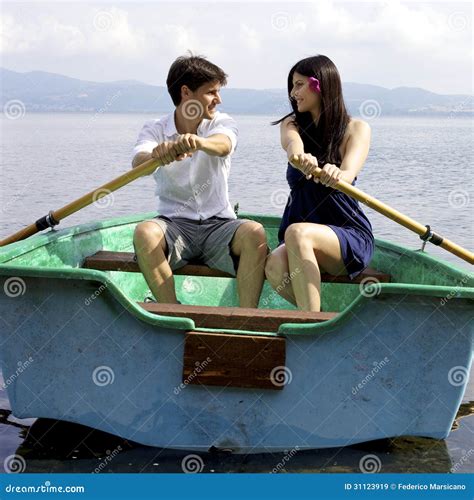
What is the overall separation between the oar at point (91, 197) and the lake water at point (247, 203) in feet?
2.92

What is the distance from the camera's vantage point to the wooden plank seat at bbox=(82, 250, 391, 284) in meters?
4.47

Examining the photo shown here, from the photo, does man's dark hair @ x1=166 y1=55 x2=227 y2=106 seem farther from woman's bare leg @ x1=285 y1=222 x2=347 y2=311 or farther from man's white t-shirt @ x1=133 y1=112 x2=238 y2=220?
woman's bare leg @ x1=285 y1=222 x2=347 y2=311

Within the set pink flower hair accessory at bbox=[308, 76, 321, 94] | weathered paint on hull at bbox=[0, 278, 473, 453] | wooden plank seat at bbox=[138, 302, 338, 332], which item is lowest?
weathered paint on hull at bbox=[0, 278, 473, 453]

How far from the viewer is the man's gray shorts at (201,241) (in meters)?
4.49

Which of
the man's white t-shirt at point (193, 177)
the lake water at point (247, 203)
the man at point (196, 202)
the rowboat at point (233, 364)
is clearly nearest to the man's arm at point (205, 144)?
the man at point (196, 202)

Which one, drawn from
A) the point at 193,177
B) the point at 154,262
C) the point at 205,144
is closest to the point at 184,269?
the point at 154,262

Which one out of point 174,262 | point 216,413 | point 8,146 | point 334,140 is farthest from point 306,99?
point 8,146

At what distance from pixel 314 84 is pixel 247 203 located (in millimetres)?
8305

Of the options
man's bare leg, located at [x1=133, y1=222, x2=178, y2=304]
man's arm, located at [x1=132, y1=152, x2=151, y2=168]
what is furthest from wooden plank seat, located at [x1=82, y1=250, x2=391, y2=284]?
man's arm, located at [x1=132, y1=152, x2=151, y2=168]

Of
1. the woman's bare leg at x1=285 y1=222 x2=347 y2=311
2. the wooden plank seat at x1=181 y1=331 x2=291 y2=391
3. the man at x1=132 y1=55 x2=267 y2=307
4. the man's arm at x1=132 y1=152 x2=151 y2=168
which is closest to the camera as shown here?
the wooden plank seat at x1=181 y1=331 x2=291 y2=391

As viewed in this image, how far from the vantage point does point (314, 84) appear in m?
4.39

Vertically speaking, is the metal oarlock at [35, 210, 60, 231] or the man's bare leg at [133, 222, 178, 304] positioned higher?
the metal oarlock at [35, 210, 60, 231]

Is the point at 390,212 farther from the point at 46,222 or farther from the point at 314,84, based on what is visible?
the point at 46,222

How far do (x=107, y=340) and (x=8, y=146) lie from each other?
21.2 meters
